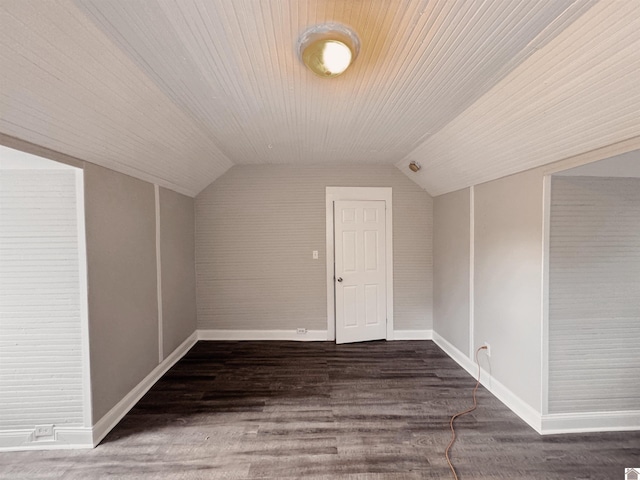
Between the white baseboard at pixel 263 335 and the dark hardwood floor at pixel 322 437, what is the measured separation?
78cm

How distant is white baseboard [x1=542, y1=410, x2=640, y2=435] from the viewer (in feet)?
6.60

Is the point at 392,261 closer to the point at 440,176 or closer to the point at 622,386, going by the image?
the point at 440,176

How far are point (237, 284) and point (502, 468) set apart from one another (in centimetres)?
314

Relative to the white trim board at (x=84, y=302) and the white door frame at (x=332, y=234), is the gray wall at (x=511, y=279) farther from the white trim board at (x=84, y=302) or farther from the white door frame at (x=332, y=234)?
the white trim board at (x=84, y=302)

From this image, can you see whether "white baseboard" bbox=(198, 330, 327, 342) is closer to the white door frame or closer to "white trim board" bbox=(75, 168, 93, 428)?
the white door frame

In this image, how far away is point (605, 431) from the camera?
6.58ft

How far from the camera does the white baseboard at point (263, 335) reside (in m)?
3.70

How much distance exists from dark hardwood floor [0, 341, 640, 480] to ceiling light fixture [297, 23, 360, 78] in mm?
2351

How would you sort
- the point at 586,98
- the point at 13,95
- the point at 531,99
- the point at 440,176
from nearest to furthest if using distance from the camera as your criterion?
the point at 13,95, the point at 586,98, the point at 531,99, the point at 440,176

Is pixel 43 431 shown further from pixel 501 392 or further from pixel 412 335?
pixel 412 335

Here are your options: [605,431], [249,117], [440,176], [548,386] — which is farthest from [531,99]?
[605,431]

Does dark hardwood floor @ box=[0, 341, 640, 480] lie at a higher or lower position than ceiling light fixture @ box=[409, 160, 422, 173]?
lower

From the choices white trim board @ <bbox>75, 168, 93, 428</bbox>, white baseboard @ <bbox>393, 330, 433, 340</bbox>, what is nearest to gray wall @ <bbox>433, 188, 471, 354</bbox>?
white baseboard @ <bbox>393, 330, 433, 340</bbox>

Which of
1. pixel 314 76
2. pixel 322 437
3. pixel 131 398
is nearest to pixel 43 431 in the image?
pixel 131 398
